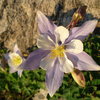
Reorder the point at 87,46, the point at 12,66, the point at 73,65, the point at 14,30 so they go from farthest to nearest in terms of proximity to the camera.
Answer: the point at 14,30
the point at 87,46
the point at 12,66
the point at 73,65

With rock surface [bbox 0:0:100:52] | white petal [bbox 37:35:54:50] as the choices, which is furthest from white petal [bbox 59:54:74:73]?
rock surface [bbox 0:0:100:52]

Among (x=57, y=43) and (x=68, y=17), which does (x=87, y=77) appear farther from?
(x=57, y=43)

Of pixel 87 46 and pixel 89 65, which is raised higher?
pixel 89 65

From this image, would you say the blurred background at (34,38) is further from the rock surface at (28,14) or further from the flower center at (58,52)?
the flower center at (58,52)

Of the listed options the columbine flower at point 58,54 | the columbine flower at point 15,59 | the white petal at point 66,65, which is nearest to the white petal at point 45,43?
the columbine flower at point 58,54

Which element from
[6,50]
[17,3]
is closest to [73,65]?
[17,3]

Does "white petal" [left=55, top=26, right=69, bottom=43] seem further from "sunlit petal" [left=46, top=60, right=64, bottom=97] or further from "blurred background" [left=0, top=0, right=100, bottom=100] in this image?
"blurred background" [left=0, top=0, right=100, bottom=100]

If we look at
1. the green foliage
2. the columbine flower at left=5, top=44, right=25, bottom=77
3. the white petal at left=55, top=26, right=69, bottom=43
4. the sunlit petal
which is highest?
the white petal at left=55, top=26, right=69, bottom=43
